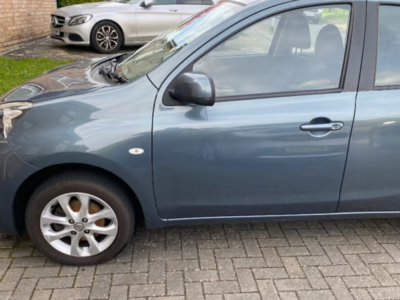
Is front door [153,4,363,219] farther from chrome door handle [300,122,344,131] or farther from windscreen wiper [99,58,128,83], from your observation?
windscreen wiper [99,58,128,83]

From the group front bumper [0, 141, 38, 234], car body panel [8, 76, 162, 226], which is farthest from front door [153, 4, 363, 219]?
front bumper [0, 141, 38, 234]

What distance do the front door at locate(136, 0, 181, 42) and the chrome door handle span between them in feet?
24.3

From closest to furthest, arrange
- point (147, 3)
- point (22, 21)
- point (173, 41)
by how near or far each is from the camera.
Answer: point (173, 41) < point (147, 3) < point (22, 21)

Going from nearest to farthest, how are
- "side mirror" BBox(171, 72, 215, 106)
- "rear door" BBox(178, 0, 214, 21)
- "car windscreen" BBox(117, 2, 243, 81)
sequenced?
"side mirror" BBox(171, 72, 215, 106) → "car windscreen" BBox(117, 2, 243, 81) → "rear door" BBox(178, 0, 214, 21)

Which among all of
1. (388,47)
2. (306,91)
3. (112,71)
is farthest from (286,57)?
(112,71)

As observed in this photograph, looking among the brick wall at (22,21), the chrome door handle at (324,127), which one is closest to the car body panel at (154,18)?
the brick wall at (22,21)

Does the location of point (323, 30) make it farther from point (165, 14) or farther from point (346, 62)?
point (165, 14)

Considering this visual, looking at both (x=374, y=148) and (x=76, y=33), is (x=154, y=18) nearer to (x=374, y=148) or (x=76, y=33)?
(x=76, y=33)

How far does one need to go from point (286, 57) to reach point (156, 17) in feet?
23.7

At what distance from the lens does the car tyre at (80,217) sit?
249cm

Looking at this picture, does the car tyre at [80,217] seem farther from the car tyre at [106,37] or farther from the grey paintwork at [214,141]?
the car tyre at [106,37]

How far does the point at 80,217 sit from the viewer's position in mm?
2572

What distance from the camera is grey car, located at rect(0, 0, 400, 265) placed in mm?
2385

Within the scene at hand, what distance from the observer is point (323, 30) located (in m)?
2.59
